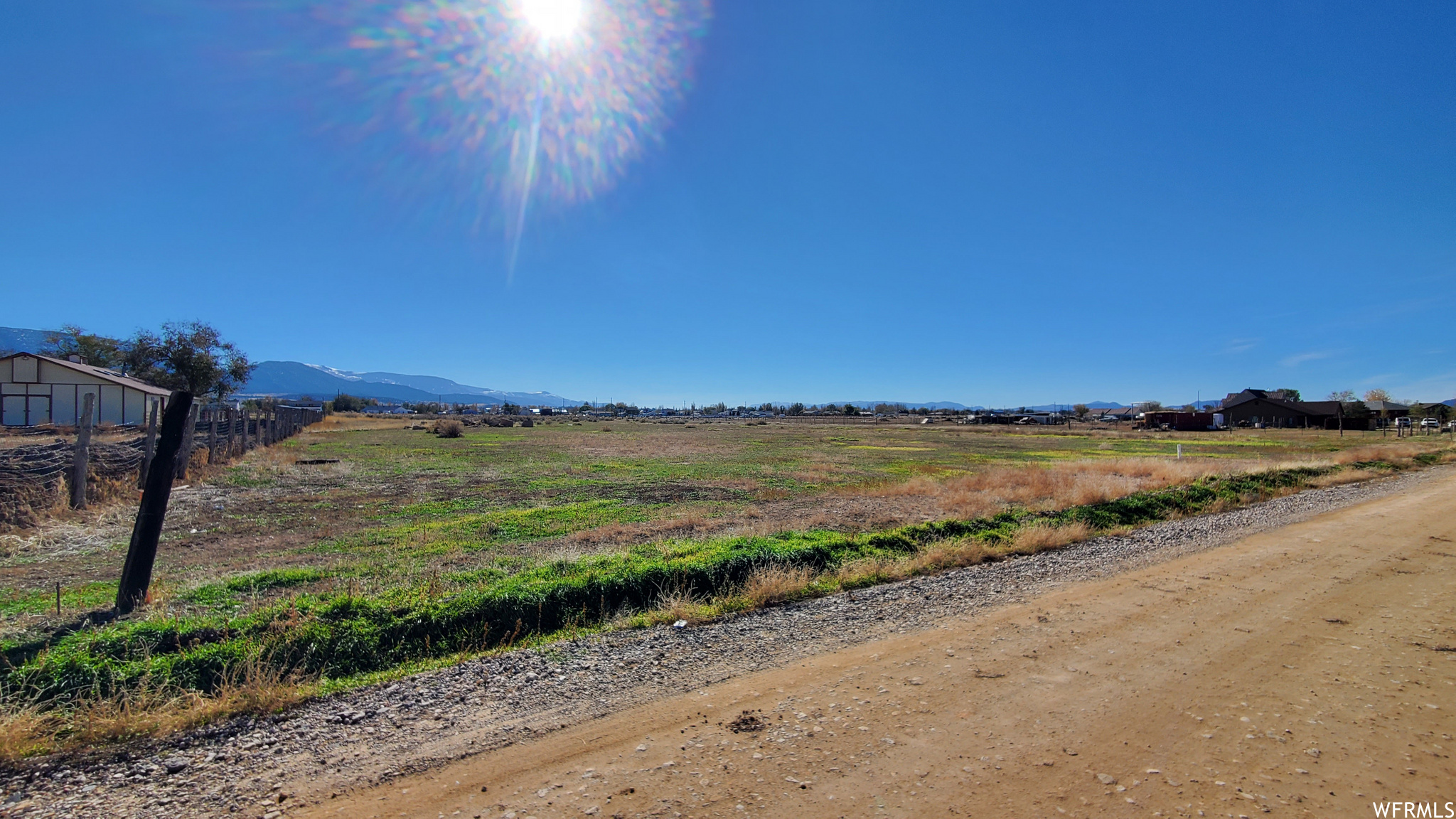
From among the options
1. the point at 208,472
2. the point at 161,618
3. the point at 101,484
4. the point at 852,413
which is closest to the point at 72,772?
the point at 161,618

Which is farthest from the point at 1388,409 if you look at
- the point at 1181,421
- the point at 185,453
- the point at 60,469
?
the point at 60,469

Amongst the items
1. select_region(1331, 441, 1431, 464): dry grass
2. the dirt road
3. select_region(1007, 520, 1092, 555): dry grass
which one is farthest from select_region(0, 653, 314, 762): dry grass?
select_region(1331, 441, 1431, 464): dry grass

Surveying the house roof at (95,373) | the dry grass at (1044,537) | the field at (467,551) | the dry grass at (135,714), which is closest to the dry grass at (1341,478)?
the field at (467,551)

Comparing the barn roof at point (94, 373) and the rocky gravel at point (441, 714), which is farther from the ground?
the barn roof at point (94, 373)

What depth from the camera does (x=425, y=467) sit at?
26922 millimetres

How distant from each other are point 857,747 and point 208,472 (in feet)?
81.7

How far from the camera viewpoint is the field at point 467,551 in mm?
5902

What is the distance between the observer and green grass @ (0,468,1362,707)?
17.6ft

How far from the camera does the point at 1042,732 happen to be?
167 inches

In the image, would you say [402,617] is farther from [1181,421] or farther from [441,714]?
[1181,421]

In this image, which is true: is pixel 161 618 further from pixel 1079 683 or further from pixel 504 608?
pixel 1079 683

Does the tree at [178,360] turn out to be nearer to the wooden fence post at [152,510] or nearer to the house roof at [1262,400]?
the wooden fence post at [152,510]

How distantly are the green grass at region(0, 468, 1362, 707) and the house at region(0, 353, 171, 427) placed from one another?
4470 cm

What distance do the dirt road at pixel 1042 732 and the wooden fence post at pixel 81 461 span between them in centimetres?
1456
